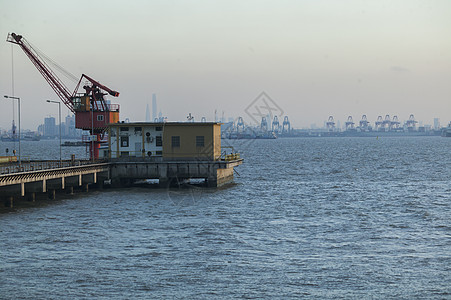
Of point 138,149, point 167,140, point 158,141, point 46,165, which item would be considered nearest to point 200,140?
point 167,140

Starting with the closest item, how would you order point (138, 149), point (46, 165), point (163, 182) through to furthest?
point (46, 165), point (163, 182), point (138, 149)

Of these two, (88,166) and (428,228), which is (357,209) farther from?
(88,166)

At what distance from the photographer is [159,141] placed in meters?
67.1

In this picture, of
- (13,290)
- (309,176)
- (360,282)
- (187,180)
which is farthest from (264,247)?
(309,176)

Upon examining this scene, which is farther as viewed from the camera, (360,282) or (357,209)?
(357,209)

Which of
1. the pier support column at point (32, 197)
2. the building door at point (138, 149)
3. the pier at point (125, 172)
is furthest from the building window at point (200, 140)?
the pier support column at point (32, 197)

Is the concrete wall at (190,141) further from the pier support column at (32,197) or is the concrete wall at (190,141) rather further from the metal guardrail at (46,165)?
the pier support column at (32,197)

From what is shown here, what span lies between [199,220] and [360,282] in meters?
19.3

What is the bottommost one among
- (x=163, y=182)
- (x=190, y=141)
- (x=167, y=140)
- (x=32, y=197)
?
(x=32, y=197)

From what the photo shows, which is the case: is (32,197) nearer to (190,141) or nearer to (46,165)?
(46,165)

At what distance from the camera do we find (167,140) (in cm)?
6619

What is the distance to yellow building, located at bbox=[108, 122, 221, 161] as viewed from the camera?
65.5 metres

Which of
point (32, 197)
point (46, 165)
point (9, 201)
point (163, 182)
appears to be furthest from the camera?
point (163, 182)

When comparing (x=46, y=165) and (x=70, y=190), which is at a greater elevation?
(x=46, y=165)
